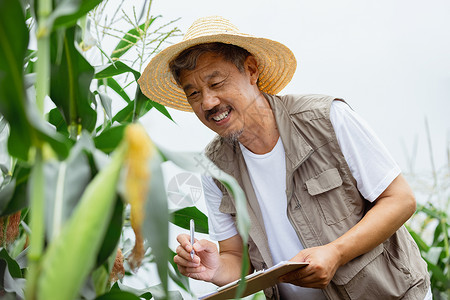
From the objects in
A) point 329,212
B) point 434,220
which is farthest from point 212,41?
point 434,220

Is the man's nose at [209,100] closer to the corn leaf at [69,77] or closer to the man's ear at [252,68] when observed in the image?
the man's ear at [252,68]

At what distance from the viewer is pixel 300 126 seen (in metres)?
1.15

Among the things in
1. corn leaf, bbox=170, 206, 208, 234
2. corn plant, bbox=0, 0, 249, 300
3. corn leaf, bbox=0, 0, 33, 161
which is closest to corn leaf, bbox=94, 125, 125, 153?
corn plant, bbox=0, 0, 249, 300

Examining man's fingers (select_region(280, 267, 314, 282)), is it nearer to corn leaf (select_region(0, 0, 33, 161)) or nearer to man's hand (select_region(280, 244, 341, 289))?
man's hand (select_region(280, 244, 341, 289))

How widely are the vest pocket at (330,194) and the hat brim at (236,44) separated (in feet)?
1.15

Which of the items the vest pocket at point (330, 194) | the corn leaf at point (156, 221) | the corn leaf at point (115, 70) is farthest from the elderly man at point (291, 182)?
the corn leaf at point (156, 221)

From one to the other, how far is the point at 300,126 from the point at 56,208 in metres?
0.84

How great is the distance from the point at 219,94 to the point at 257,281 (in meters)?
0.49

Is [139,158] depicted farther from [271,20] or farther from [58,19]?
[271,20]

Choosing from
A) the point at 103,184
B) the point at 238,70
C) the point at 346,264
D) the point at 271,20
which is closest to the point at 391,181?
the point at 346,264

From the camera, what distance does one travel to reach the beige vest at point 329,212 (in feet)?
3.48

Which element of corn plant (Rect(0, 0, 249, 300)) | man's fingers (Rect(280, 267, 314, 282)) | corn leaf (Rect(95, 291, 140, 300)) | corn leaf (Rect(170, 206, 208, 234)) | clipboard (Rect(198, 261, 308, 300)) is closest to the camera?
corn plant (Rect(0, 0, 249, 300))

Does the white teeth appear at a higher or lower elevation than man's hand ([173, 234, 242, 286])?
higher

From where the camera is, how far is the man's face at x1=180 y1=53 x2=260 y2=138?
116 cm
